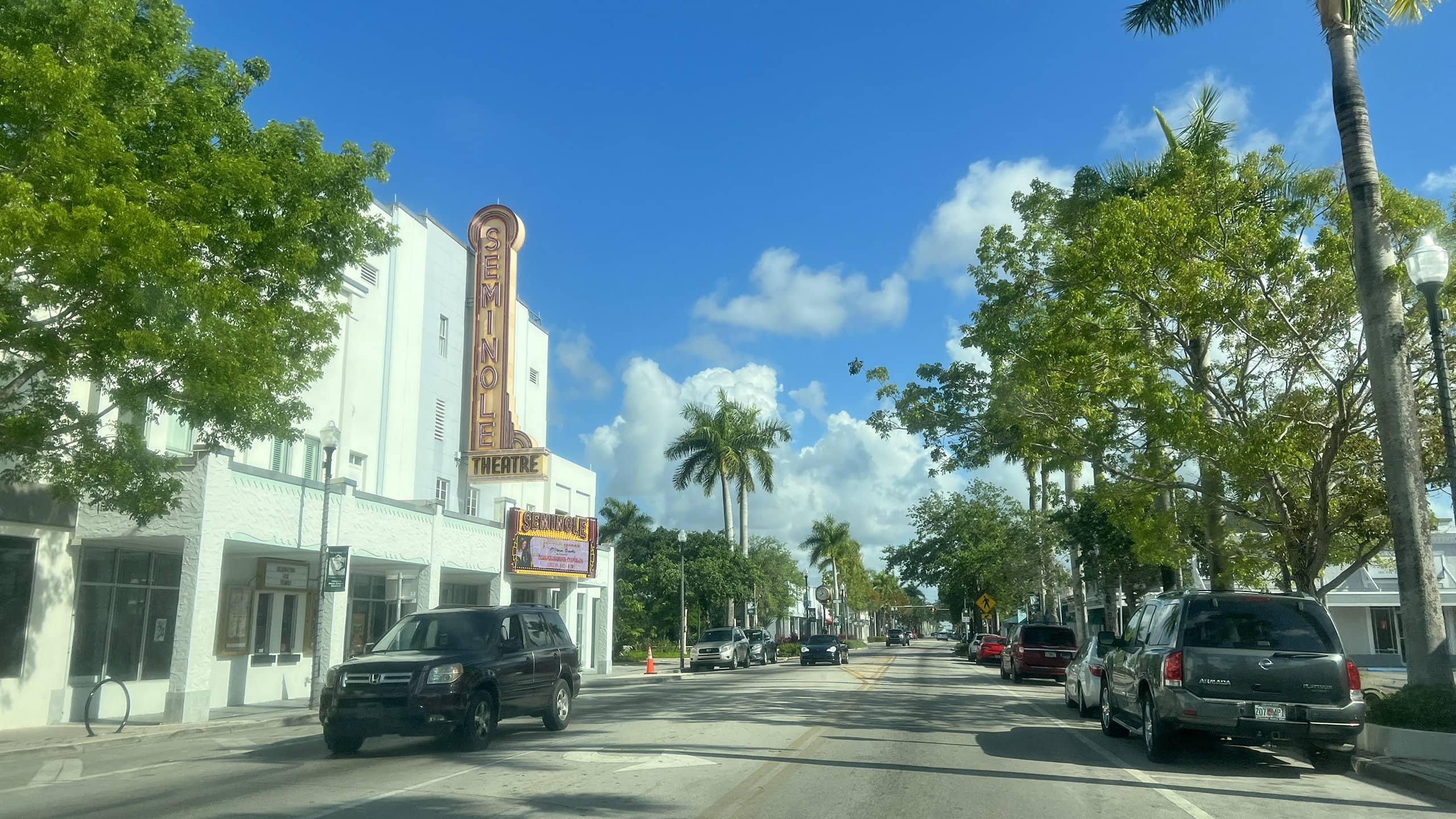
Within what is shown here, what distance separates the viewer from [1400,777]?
1027 centimetres

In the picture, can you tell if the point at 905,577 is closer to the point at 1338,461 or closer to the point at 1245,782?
the point at 1338,461

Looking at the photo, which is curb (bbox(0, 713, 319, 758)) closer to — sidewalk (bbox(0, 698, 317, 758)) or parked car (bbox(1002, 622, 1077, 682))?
sidewalk (bbox(0, 698, 317, 758))

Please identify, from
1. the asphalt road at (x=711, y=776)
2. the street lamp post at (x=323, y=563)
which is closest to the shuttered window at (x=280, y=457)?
the street lamp post at (x=323, y=563)

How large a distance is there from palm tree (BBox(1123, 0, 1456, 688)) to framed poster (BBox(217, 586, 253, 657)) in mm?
21143

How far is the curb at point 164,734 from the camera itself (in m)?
14.1

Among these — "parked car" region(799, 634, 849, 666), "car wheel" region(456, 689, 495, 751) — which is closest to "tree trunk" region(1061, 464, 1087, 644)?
"parked car" region(799, 634, 849, 666)

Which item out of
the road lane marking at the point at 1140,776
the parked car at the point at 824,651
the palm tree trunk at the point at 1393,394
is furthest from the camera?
the parked car at the point at 824,651

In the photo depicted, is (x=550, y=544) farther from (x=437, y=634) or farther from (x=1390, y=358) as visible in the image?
(x=1390, y=358)

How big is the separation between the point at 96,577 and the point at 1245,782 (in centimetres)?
1887

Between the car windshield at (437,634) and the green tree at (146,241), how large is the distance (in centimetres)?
355

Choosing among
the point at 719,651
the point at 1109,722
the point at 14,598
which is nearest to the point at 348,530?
the point at 14,598

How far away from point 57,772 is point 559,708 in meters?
6.14

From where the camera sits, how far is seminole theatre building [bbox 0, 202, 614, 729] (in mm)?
17891

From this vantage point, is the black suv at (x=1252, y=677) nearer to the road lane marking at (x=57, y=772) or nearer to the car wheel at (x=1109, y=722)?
the car wheel at (x=1109, y=722)
